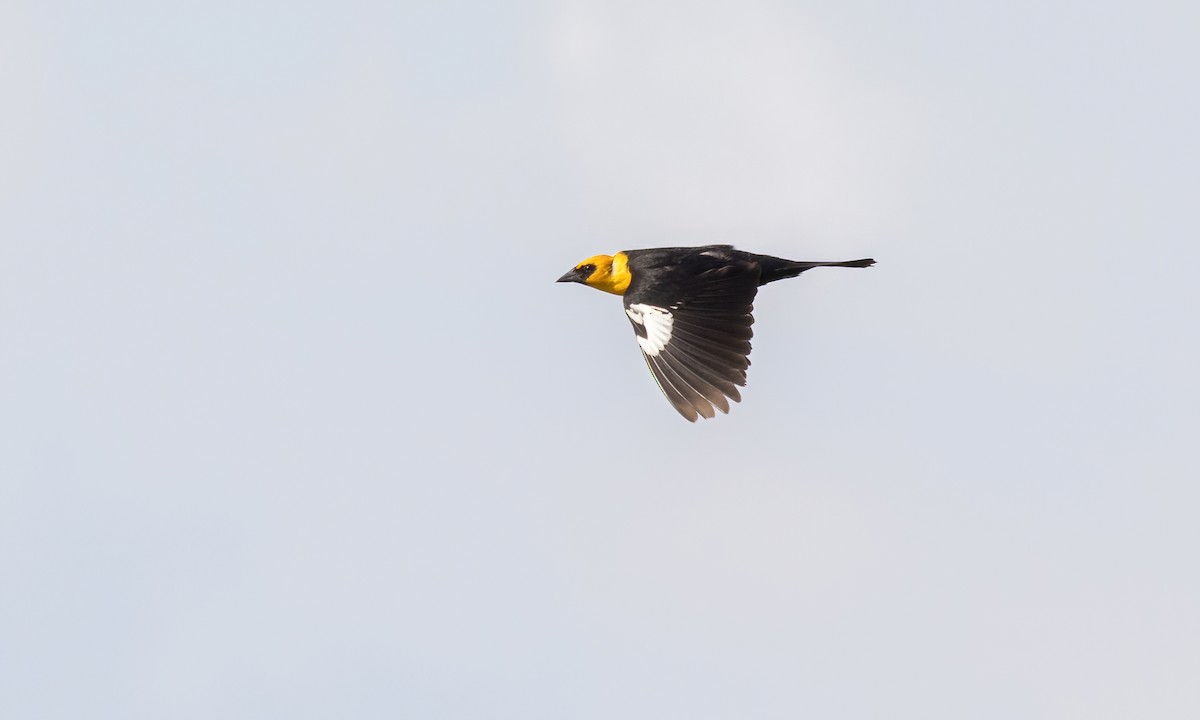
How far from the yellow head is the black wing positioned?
91 centimetres

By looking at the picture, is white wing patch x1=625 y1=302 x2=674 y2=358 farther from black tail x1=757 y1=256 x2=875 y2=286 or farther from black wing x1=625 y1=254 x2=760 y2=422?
black tail x1=757 y1=256 x2=875 y2=286

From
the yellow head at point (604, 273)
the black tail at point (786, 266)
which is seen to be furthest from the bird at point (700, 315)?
the yellow head at point (604, 273)

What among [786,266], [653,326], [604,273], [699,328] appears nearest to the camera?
[699,328]

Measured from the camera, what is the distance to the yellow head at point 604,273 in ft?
67.3

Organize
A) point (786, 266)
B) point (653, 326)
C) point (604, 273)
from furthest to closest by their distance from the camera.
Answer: point (604, 273)
point (786, 266)
point (653, 326)

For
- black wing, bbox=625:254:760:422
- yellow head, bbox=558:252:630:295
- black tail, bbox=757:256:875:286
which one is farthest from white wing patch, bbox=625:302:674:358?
black tail, bbox=757:256:875:286

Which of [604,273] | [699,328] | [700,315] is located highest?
[604,273]

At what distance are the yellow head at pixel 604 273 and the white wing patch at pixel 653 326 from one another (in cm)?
93

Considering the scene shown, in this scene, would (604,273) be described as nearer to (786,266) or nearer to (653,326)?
(653,326)

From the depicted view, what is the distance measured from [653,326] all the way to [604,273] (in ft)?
5.80

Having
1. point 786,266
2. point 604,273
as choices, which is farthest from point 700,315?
point 604,273

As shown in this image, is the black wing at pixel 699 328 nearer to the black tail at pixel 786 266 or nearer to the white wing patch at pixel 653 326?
the white wing patch at pixel 653 326

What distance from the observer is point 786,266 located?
19.8m

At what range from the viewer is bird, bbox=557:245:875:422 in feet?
61.5
